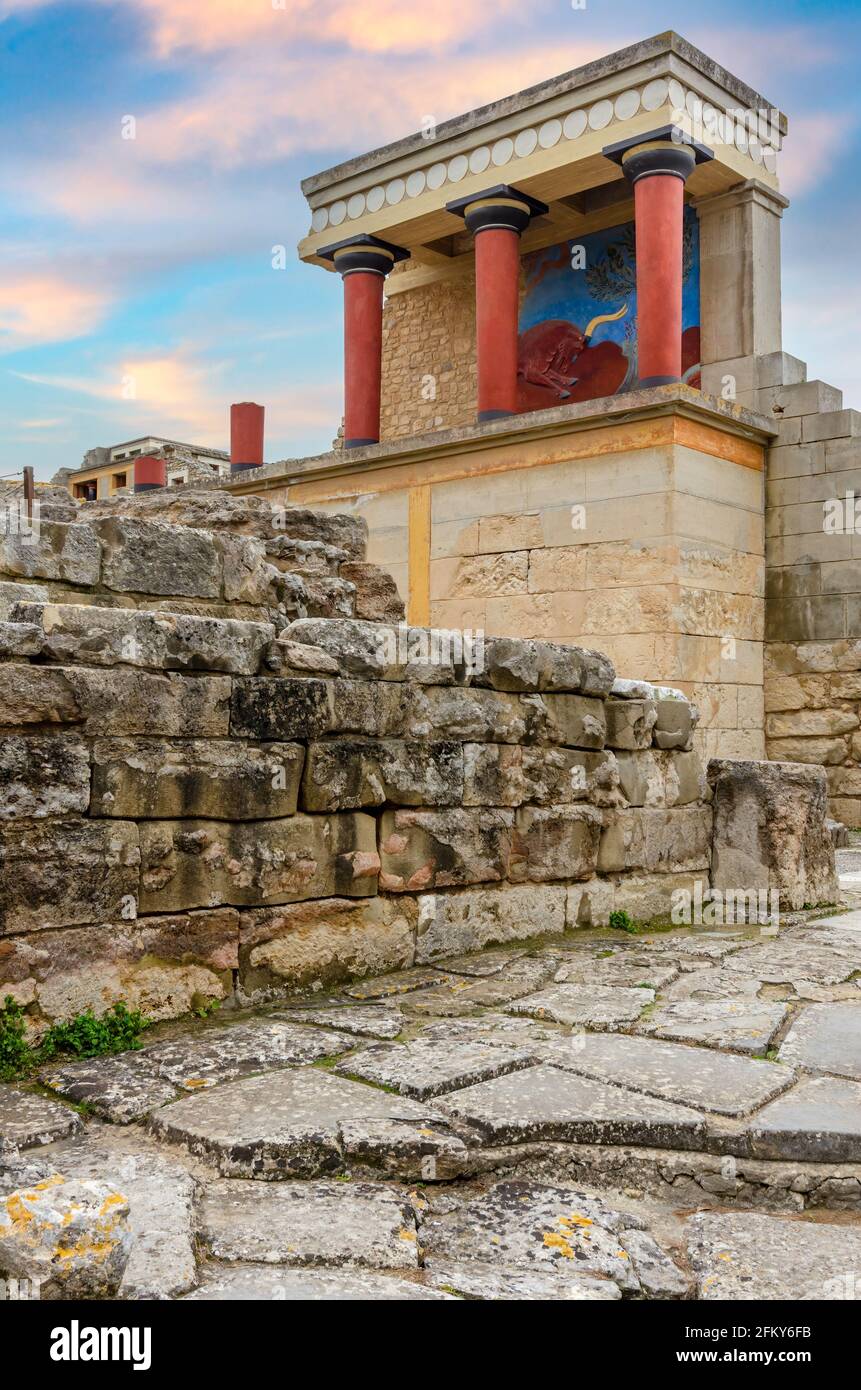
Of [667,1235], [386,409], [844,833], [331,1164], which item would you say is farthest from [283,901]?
[386,409]

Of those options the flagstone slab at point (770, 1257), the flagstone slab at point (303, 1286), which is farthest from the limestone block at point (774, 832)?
the flagstone slab at point (303, 1286)

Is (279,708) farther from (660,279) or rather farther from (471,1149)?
(660,279)

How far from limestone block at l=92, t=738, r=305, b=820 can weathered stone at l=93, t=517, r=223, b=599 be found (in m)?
1.26

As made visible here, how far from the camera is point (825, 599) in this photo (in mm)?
10156

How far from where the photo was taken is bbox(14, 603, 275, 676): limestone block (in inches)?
143

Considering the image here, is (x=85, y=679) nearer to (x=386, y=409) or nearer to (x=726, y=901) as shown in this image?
(x=726, y=901)

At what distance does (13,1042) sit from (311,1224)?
135 centimetres

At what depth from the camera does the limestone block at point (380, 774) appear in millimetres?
4223

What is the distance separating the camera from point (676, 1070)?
322cm

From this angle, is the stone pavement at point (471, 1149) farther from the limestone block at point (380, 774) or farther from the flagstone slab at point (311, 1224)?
the limestone block at point (380, 774)

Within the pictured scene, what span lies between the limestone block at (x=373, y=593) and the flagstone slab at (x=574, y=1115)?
3884mm

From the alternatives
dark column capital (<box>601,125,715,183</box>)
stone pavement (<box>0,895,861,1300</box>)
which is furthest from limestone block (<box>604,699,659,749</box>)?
dark column capital (<box>601,125,715,183</box>)

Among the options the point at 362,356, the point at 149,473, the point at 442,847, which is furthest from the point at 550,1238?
the point at 149,473
